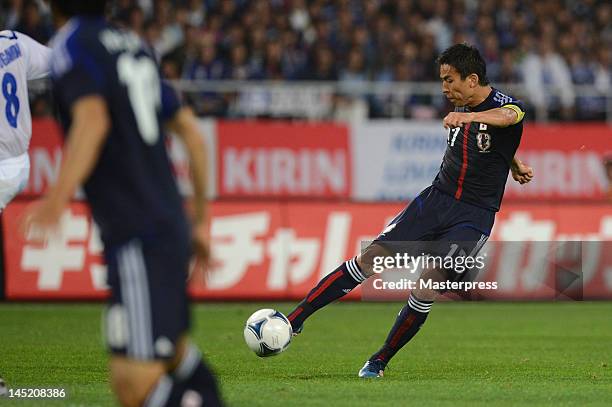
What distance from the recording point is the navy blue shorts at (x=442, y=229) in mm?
9211

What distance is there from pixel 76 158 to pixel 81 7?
2.50 ft

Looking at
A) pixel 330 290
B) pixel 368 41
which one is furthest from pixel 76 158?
pixel 368 41

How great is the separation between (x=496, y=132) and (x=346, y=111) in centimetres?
1232

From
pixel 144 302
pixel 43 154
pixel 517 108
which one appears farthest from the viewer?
pixel 43 154

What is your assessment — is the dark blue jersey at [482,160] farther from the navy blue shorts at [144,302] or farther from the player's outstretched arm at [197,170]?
the navy blue shorts at [144,302]

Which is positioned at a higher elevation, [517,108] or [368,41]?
[517,108]

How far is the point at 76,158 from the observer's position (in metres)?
4.69

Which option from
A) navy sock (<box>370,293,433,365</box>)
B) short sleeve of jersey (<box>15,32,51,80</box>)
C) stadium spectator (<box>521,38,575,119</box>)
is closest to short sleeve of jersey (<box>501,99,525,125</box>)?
navy sock (<box>370,293,433,365</box>)

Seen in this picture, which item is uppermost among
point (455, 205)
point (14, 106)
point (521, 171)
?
point (14, 106)

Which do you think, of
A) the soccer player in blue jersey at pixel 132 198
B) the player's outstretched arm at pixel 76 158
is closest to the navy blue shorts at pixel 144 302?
the soccer player in blue jersey at pixel 132 198

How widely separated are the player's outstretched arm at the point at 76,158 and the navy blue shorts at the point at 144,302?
1.22 feet

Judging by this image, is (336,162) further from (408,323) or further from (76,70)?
(76,70)

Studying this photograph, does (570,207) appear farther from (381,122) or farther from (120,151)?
(120,151)

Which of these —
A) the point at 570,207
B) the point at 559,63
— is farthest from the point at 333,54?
the point at 570,207
